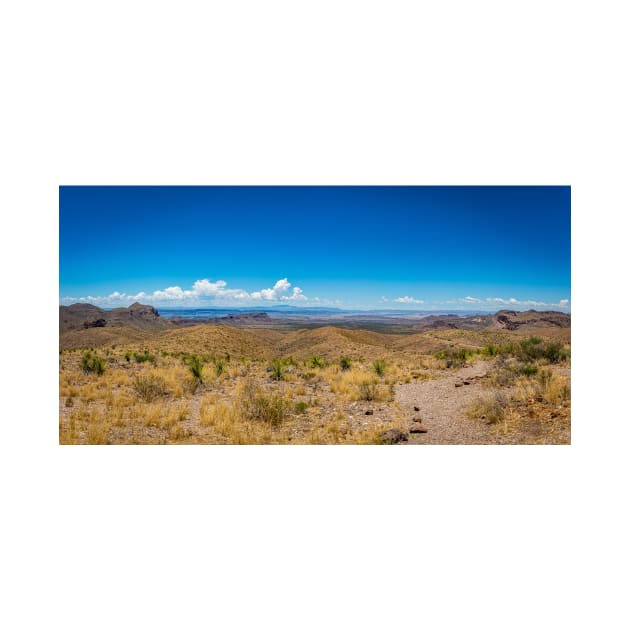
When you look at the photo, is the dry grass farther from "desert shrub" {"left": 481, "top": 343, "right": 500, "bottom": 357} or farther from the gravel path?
"desert shrub" {"left": 481, "top": 343, "right": 500, "bottom": 357}

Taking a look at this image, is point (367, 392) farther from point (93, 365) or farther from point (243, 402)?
point (93, 365)

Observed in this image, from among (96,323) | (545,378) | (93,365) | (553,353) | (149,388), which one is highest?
(96,323)

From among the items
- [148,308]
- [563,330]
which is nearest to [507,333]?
[563,330]

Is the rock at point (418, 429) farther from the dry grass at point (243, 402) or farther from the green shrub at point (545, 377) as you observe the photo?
the green shrub at point (545, 377)

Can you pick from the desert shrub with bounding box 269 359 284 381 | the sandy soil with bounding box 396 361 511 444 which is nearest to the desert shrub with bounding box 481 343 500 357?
the sandy soil with bounding box 396 361 511 444

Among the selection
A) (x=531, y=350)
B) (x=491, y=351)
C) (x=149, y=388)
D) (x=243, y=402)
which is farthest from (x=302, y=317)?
(x=491, y=351)

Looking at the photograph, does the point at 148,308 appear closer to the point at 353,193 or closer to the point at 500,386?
the point at 353,193
